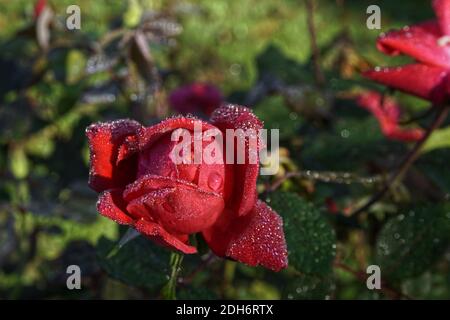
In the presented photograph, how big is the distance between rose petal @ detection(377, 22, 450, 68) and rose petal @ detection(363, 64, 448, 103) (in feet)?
0.04

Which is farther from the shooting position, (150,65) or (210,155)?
(150,65)

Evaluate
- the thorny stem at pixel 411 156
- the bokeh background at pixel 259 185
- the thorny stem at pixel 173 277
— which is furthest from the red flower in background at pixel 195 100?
the thorny stem at pixel 173 277

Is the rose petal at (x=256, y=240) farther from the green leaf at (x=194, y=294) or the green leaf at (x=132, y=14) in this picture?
the green leaf at (x=132, y=14)

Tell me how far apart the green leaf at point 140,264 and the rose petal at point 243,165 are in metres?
0.19

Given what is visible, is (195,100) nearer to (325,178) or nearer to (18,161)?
(325,178)

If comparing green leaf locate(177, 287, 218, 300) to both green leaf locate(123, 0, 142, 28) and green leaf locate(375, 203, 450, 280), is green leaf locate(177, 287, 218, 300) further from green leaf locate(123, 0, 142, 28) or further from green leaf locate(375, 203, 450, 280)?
green leaf locate(123, 0, 142, 28)

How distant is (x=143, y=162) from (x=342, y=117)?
0.71 m

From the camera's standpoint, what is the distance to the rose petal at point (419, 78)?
759 mm

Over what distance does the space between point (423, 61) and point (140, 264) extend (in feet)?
1.29

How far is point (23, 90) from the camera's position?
3.93 feet
